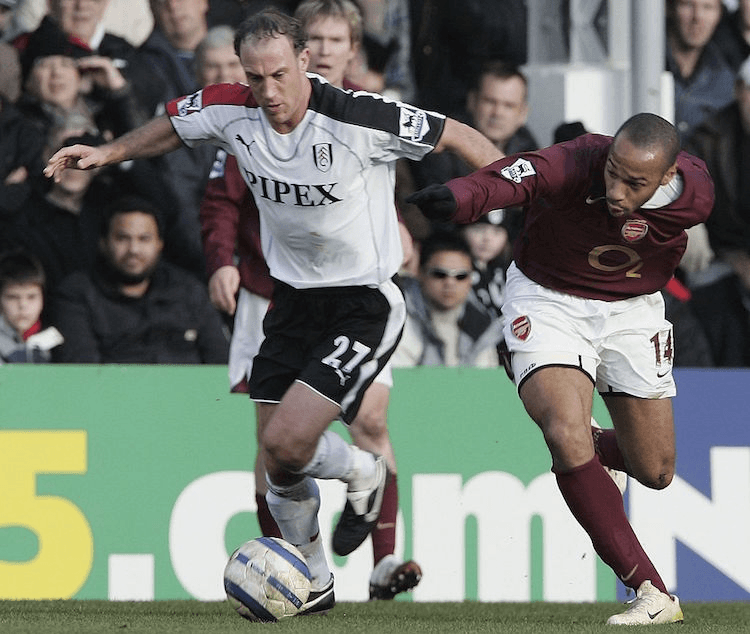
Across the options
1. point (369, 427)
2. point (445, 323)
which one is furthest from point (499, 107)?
point (369, 427)

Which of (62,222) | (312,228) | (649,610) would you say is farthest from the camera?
(62,222)

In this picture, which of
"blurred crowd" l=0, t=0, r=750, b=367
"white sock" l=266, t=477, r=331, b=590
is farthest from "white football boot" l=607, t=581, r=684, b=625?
"blurred crowd" l=0, t=0, r=750, b=367

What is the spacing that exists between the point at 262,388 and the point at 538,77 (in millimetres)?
3897

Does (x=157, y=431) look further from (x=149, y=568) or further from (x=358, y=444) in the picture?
(x=358, y=444)

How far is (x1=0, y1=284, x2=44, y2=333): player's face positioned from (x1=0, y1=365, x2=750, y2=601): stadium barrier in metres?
0.62

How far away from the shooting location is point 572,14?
9.57 metres

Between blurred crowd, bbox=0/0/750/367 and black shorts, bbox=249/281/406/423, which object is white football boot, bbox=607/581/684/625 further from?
blurred crowd, bbox=0/0/750/367

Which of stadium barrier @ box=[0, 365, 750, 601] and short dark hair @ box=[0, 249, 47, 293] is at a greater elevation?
short dark hair @ box=[0, 249, 47, 293]

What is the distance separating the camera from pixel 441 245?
8.94m

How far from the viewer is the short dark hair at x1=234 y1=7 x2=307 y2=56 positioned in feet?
19.0

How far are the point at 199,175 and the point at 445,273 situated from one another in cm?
154

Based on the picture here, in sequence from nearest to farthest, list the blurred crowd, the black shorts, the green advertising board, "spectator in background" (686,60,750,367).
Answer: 1. the black shorts
2. the green advertising board
3. the blurred crowd
4. "spectator in background" (686,60,750,367)

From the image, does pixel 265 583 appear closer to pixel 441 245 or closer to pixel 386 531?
pixel 386 531

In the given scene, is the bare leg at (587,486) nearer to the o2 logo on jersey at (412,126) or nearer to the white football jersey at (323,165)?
the white football jersey at (323,165)
